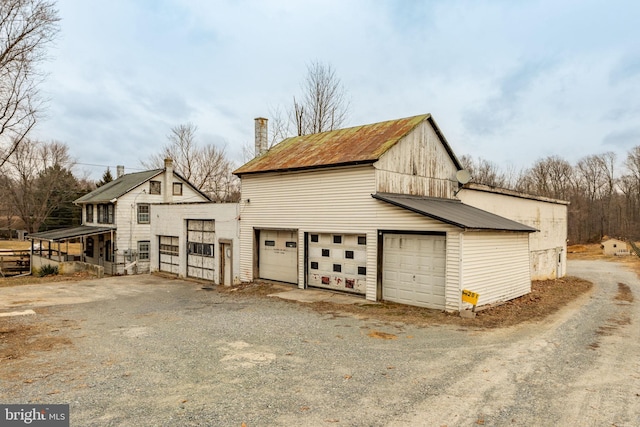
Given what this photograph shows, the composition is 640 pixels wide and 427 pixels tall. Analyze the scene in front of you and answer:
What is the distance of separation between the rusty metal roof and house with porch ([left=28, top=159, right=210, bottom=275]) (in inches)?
510

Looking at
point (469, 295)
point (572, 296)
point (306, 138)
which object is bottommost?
point (572, 296)

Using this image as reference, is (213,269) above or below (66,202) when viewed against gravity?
below

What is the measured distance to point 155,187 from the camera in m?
29.5

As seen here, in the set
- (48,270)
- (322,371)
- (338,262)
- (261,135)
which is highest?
(261,135)

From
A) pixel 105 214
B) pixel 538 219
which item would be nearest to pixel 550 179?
pixel 538 219

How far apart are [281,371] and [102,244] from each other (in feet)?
88.6

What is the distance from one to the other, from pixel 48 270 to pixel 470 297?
2639cm

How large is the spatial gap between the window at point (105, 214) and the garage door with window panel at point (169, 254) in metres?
6.47

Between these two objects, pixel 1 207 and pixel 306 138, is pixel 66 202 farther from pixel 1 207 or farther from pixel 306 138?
pixel 306 138

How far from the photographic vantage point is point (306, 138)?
2036cm

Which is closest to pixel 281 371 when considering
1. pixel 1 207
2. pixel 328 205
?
pixel 328 205

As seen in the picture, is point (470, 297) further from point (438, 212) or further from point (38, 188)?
point (38, 188)

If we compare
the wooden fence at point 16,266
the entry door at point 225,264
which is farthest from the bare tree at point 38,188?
the entry door at point 225,264

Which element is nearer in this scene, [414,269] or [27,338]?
[27,338]
